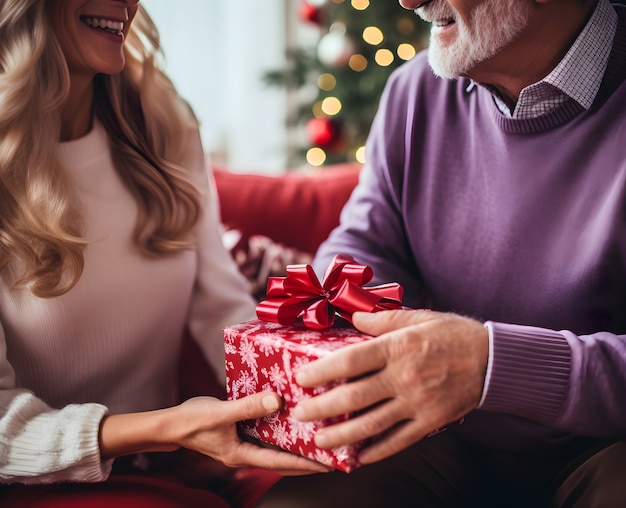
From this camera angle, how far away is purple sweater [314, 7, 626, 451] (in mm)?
883

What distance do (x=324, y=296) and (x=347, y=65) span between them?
208 centimetres

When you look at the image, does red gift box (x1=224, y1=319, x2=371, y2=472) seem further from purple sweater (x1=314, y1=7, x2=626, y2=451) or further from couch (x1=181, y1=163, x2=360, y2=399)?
couch (x1=181, y1=163, x2=360, y2=399)

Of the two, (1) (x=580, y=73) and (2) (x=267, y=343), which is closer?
(2) (x=267, y=343)

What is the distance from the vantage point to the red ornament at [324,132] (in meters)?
2.86

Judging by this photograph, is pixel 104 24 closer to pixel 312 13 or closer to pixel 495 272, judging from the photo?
Result: pixel 495 272

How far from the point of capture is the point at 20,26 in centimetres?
106

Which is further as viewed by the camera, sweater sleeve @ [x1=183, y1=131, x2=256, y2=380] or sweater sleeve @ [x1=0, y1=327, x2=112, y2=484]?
sweater sleeve @ [x1=183, y1=131, x2=256, y2=380]

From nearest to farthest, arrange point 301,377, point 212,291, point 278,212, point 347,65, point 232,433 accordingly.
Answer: point 301,377
point 232,433
point 212,291
point 278,212
point 347,65

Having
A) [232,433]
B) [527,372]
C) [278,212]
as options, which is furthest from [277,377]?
[278,212]

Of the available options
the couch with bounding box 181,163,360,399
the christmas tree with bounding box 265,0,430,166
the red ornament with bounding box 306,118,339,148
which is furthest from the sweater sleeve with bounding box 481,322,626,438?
the red ornament with bounding box 306,118,339,148

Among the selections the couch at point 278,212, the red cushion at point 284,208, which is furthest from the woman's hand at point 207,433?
the red cushion at point 284,208

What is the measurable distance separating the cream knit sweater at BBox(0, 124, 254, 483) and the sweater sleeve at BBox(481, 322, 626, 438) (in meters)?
0.60

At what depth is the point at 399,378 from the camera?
2.72ft

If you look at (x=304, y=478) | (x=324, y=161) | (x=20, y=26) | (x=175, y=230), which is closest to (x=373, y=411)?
(x=304, y=478)
